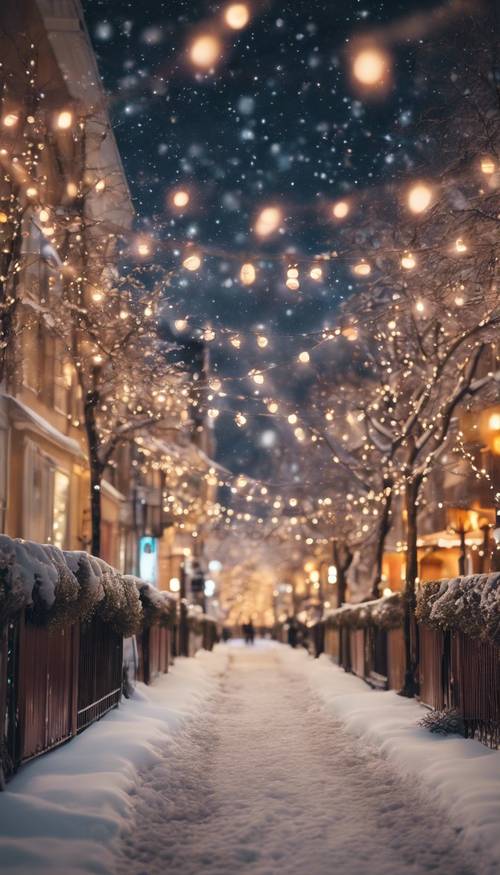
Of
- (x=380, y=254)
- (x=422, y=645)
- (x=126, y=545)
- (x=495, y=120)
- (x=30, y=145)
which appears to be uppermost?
(x=30, y=145)

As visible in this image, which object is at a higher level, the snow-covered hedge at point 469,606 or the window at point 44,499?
the window at point 44,499

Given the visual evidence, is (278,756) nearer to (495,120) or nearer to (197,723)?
(197,723)

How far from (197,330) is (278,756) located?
7.75 metres

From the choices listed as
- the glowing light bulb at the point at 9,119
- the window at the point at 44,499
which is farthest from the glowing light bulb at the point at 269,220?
the window at the point at 44,499

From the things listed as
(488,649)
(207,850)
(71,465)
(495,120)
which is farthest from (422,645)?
(71,465)

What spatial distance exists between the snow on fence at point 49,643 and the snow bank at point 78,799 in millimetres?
306

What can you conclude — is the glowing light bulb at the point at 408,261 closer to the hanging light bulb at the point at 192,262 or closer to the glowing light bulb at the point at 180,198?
the hanging light bulb at the point at 192,262

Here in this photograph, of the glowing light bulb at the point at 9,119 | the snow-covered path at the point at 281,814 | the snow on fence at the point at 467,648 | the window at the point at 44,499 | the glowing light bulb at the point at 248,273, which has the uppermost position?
the glowing light bulb at the point at 9,119

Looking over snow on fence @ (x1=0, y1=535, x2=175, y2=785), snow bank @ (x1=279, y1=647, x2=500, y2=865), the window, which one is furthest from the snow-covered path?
the window

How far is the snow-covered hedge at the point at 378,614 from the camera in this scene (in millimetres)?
19297

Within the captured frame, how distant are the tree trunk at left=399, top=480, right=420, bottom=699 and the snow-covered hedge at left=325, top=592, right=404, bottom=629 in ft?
1.03

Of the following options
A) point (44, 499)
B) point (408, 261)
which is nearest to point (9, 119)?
point (408, 261)

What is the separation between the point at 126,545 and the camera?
4244 cm

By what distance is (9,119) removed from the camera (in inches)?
616
